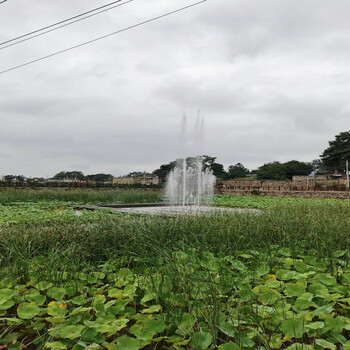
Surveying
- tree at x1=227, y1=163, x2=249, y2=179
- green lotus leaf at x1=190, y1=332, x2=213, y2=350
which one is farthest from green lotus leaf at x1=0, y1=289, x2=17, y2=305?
tree at x1=227, y1=163, x2=249, y2=179

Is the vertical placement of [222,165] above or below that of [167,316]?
above

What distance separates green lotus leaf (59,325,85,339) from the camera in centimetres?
158

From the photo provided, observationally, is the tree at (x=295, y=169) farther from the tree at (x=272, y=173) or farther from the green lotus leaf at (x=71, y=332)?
the green lotus leaf at (x=71, y=332)

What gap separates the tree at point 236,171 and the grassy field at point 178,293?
2037 inches

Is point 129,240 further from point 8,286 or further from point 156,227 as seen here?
point 8,286

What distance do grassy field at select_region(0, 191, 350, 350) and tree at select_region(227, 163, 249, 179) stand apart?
5175 cm

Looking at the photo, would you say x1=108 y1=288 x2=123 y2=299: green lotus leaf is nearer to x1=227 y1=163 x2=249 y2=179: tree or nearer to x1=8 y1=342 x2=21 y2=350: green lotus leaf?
x1=8 y1=342 x2=21 y2=350: green lotus leaf

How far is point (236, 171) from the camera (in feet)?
186

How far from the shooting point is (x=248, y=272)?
2520 mm

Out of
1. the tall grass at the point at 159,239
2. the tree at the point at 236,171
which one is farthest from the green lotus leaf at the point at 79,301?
the tree at the point at 236,171

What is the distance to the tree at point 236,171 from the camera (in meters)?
55.5

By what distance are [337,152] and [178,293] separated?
131 ft

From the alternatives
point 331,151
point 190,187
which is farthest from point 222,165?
point 190,187

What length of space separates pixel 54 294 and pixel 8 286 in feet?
1.54
